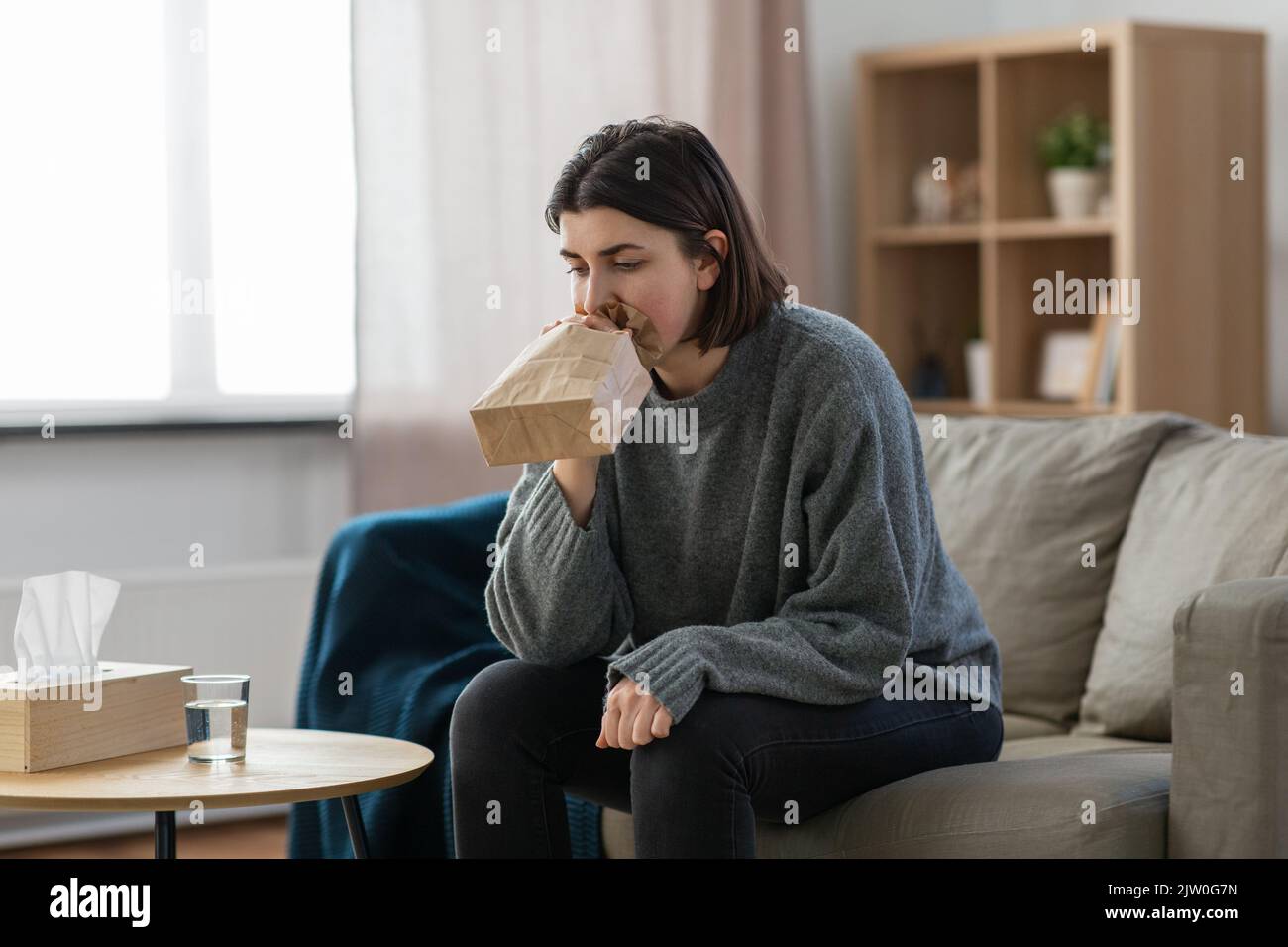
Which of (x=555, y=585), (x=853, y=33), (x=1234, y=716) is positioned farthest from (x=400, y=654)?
(x=853, y=33)

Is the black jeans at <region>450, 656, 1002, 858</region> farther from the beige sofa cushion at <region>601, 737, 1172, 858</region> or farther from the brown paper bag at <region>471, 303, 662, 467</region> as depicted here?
the brown paper bag at <region>471, 303, 662, 467</region>

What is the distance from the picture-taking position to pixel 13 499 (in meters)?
2.96

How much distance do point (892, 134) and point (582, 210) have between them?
2.25m

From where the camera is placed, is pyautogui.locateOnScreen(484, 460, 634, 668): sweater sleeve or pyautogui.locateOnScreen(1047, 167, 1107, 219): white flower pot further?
pyautogui.locateOnScreen(1047, 167, 1107, 219): white flower pot

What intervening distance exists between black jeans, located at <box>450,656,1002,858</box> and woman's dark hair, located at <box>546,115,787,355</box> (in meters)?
0.40

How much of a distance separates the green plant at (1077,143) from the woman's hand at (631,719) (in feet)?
7.27

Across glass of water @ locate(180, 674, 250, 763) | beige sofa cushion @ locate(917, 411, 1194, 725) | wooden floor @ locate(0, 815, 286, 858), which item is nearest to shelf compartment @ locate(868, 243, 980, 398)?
beige sofa cushion @ locate(917, 411, 1194, 725)

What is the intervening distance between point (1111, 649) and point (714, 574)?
65cm

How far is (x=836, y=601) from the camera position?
163 cm

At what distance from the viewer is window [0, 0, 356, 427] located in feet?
9.80

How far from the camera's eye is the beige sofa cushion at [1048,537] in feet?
7.18

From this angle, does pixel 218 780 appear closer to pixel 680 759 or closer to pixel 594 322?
pixel 680 759
